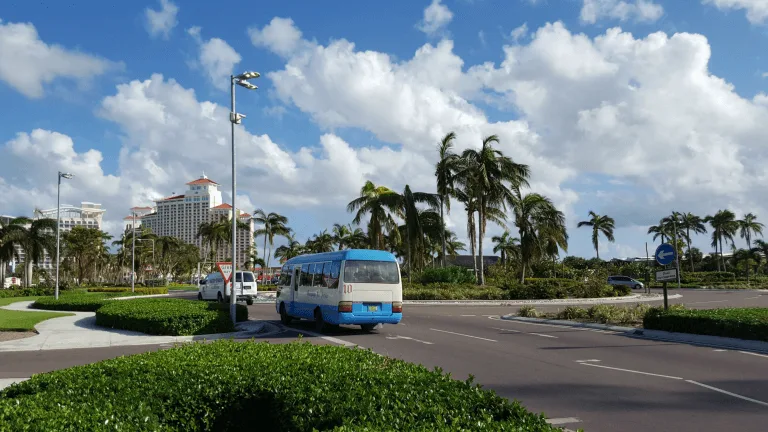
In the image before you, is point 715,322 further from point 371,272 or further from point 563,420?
point 563,420

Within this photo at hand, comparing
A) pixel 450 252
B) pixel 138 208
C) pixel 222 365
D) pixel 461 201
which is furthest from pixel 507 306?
pixel 138 208

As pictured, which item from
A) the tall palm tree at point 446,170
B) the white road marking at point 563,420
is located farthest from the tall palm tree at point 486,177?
the white road marking at point 563,420

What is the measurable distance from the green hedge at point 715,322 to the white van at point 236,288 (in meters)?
22.9

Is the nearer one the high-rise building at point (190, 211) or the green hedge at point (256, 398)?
the green hedge at point (256, 398)

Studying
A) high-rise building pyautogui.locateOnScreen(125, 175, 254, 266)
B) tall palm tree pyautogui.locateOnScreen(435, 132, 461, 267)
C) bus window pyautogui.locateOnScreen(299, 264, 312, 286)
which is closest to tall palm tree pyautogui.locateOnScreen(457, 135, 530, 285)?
tall palm tree pyautogui.locateOnScreen(435, 132, 461, 267)

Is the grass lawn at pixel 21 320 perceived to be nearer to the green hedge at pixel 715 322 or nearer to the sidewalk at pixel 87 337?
the sidewalk at pixel 87 337

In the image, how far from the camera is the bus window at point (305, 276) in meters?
20.5

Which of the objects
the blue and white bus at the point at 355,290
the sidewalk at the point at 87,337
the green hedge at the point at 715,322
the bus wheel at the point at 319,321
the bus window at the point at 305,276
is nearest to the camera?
the green hedge at the point at 715,322

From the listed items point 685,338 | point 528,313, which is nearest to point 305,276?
point 528,313

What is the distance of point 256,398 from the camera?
6.01m

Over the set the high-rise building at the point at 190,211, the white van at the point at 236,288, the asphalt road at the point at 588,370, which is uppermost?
the high-rise building at the point at 190,211

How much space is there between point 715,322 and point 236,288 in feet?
88.8

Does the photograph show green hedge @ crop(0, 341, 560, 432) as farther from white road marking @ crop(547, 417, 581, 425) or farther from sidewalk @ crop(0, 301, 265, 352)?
sidewalk @ crop(0, 301, 265, 352)

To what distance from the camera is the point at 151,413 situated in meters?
5.25
